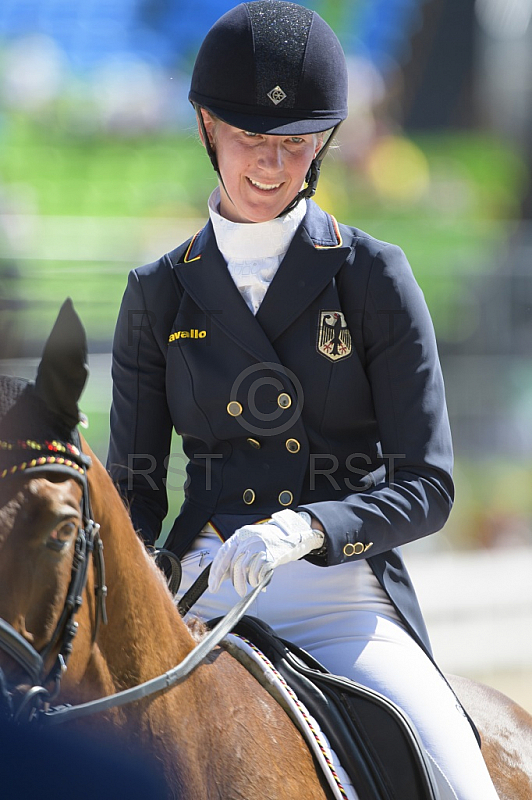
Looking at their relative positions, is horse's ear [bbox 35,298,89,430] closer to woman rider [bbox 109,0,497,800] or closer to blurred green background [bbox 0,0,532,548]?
woman rider [bbox 109,0,497,800]

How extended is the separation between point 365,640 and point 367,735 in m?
0.21

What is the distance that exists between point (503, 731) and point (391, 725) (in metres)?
0.61

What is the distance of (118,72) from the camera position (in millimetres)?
8688

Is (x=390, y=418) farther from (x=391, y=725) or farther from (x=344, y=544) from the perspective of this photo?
(x=391, y=725)

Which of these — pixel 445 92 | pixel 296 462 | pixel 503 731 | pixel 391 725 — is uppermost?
pixel 445 92

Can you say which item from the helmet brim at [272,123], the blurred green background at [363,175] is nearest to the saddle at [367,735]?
the helmet brim at [272,123]

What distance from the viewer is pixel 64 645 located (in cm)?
143

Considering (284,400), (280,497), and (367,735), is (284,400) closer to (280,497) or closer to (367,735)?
(280,497)

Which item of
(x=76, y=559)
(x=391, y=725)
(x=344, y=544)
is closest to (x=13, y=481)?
(x=76, y=559)

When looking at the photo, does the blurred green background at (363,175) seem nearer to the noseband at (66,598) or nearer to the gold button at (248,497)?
the gold button at (248,497)

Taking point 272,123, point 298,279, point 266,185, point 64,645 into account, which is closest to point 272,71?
point 272,123

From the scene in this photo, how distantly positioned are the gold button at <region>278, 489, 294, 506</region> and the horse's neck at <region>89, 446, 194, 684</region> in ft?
1.36

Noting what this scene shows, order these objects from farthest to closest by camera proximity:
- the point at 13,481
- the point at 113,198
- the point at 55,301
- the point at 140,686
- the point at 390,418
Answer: the point at 113,198 < the point at 55,301 < the point at 390,418 < the point at 140,686 < the point at 13,481

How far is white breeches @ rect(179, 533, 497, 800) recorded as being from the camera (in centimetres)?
187
